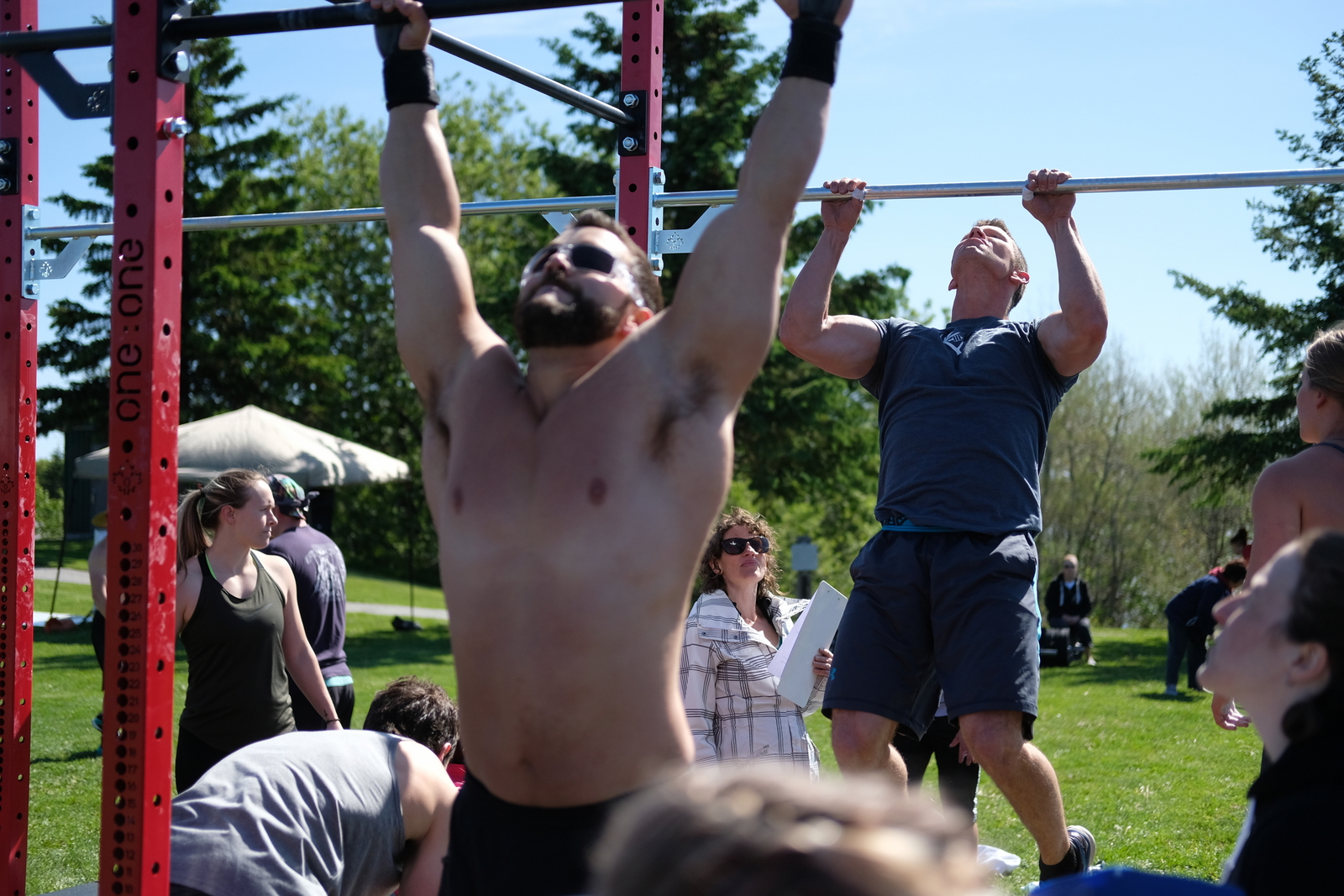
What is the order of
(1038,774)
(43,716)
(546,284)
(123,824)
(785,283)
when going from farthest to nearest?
(785,283) < (43,716) < (1038,774) < (123,824) < (546,284)

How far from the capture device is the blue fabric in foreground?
136 centimetres

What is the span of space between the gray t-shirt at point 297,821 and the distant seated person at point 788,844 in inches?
76.9

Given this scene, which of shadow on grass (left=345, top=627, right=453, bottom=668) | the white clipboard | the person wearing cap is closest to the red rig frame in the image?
the white clipboard

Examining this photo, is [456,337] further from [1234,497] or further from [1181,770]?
[1234,497]

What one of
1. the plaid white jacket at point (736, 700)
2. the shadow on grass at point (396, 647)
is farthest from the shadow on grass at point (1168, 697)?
the plaid white jacket at point (736, 700)

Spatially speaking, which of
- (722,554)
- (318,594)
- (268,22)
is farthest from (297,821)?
(318,594)

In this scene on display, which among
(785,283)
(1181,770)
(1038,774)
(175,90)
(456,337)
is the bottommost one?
(1181,770)

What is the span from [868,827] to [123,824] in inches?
75.4

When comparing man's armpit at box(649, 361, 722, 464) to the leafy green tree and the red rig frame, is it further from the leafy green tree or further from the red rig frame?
the leafy green tree

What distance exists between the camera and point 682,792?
0.99 meters

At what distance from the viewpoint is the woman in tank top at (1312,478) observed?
9.21 ft

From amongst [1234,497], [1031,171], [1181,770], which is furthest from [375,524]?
[1031,171]

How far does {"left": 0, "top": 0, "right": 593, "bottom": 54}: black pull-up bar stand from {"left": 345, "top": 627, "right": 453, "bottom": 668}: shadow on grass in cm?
1035

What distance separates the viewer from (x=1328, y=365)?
2924 mm
